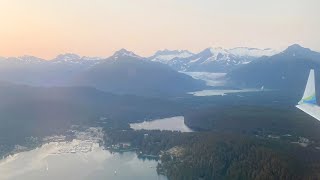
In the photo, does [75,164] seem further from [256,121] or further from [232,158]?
[256,121]

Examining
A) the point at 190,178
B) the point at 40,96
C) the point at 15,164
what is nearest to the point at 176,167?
the point at 190,178

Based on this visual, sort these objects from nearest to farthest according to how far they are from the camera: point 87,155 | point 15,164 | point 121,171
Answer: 1. point 121,171
2. point 15,164
3. point 87,155

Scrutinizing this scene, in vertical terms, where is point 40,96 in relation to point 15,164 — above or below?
above

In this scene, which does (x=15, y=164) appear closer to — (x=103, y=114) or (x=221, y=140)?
(x=221, y=140)

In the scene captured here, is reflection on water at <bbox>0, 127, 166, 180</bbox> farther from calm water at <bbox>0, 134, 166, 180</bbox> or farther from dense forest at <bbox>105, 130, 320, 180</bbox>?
dense forest at <bbox>105, 130, 320, 180</bbox>

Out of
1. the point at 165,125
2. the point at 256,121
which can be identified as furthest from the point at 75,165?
the point at 256,121

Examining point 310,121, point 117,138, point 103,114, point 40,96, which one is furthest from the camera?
point 40,96
